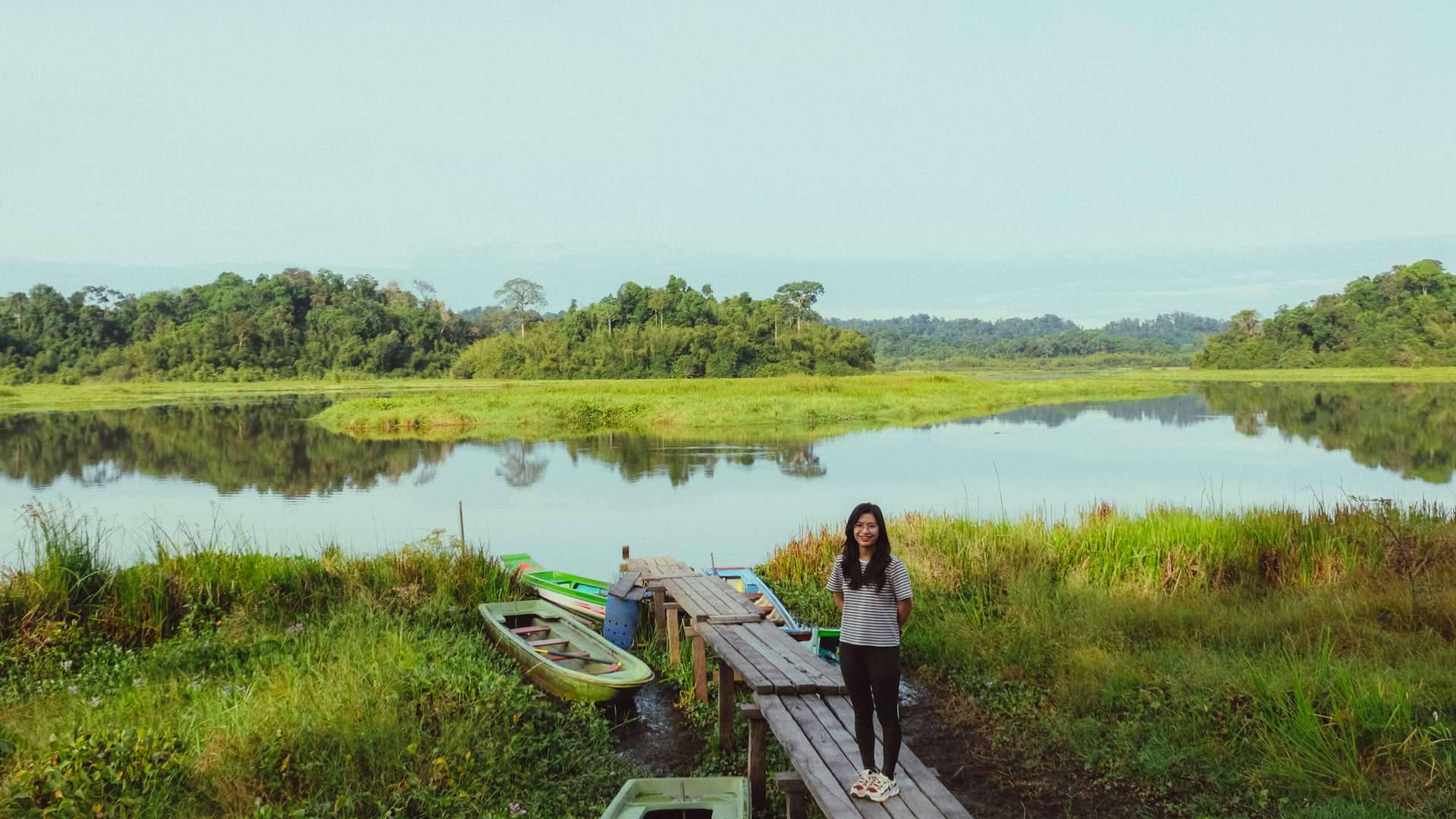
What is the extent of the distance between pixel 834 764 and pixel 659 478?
58.8 ft

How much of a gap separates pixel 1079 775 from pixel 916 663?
237 centimetres

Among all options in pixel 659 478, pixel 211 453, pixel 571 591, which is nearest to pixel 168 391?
pixel 211 453

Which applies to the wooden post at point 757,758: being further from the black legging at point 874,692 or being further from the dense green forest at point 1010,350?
the dense green forest at point 1010,350

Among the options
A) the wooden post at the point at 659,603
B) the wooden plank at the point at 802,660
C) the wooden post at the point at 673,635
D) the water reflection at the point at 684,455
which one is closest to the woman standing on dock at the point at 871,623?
the wooden plank at the point at 802,660

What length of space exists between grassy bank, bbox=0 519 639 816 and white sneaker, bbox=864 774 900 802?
1.96 meters

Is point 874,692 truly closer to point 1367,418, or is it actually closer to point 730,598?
point 730,598

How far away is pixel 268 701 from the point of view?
5992 mm

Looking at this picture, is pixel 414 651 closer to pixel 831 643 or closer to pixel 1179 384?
pixel 831 643

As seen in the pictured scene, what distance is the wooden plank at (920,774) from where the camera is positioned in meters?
4.20

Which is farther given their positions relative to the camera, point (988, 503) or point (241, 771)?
point (988, 503)

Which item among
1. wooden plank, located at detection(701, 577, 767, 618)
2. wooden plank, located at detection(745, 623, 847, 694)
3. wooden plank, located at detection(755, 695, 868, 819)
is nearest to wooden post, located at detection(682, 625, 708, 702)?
wooden plank, located at detection(701, 577, 767, 618)

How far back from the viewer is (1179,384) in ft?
224

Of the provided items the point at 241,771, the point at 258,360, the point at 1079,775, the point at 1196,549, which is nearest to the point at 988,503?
the point at 1196,549

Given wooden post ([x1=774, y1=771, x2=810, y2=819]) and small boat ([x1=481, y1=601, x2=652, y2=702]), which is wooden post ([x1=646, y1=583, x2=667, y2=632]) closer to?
small boat ([x1=481, y1=601, x2=652, y2=702])
